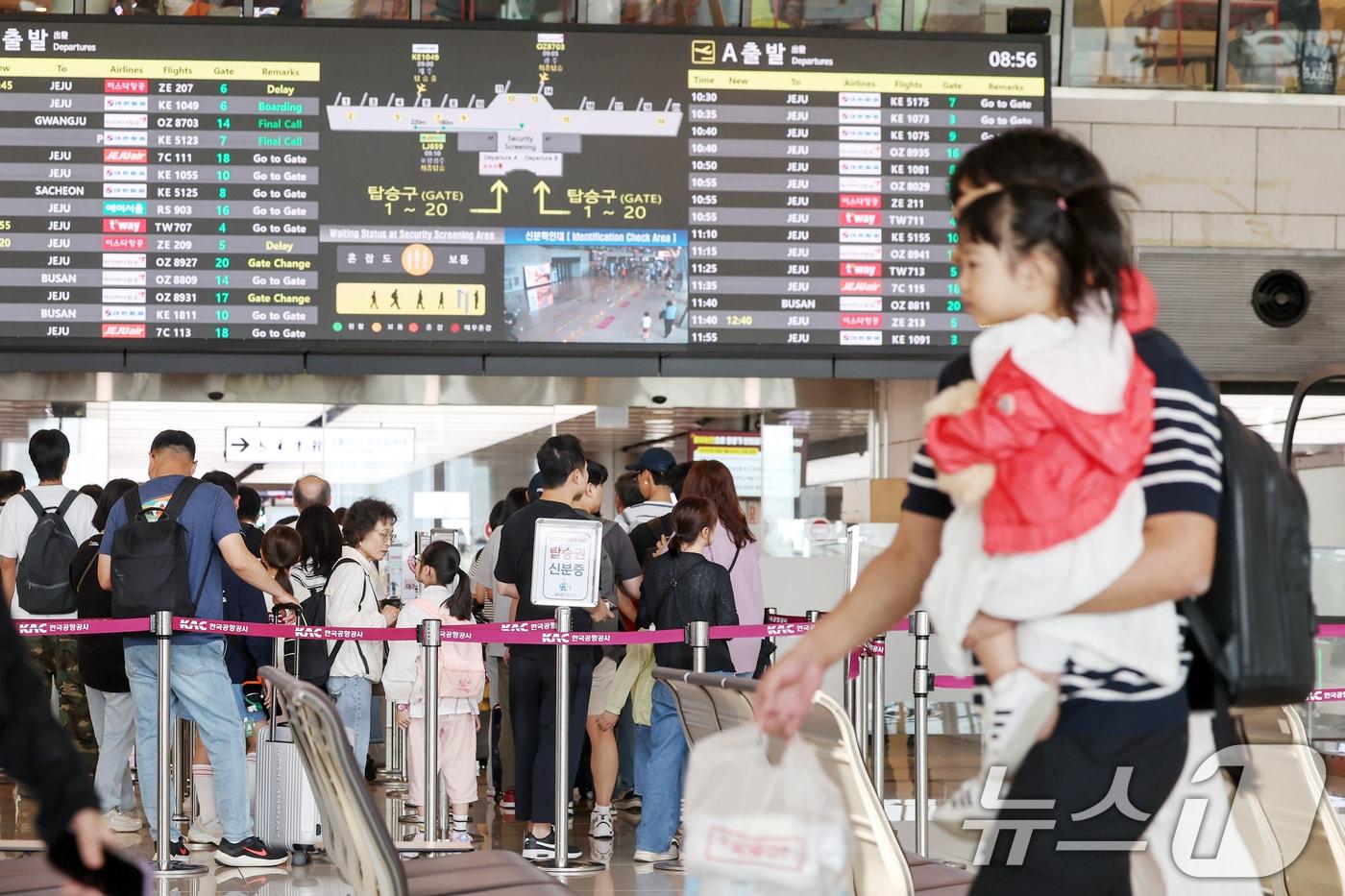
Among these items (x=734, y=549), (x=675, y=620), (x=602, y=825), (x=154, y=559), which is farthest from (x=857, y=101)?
(x=154, y=559)

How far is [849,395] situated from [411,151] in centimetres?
338

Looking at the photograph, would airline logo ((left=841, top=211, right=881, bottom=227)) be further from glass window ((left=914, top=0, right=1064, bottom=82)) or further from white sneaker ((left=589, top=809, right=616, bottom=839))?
white sneaker ((left=589, top=809, right=616, bottom=839))

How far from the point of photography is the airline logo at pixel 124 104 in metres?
7.49

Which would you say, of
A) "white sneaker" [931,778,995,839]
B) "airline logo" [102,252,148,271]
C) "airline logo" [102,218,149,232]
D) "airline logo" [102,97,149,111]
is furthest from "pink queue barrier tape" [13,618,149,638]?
"white sneaker" [931,778,995,839]

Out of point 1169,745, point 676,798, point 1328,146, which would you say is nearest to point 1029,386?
point 1169,745

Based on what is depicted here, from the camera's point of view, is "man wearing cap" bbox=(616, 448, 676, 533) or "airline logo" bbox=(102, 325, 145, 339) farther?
"airline logo" bbox=(102, 325, 145, 339)

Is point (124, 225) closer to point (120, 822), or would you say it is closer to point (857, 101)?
point (120, 822)

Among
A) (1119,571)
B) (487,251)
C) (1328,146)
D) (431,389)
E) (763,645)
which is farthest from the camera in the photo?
(431,389)

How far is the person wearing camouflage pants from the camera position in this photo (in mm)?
7832

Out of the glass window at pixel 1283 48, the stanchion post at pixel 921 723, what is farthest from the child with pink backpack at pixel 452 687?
the glass window at pixel 1283 48

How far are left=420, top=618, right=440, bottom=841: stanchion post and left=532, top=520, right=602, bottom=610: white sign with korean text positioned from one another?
40cm

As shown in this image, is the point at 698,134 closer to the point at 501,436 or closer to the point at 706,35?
the point at 706,35

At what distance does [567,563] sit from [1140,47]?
4.88 metres

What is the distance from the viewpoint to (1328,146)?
344 inches
